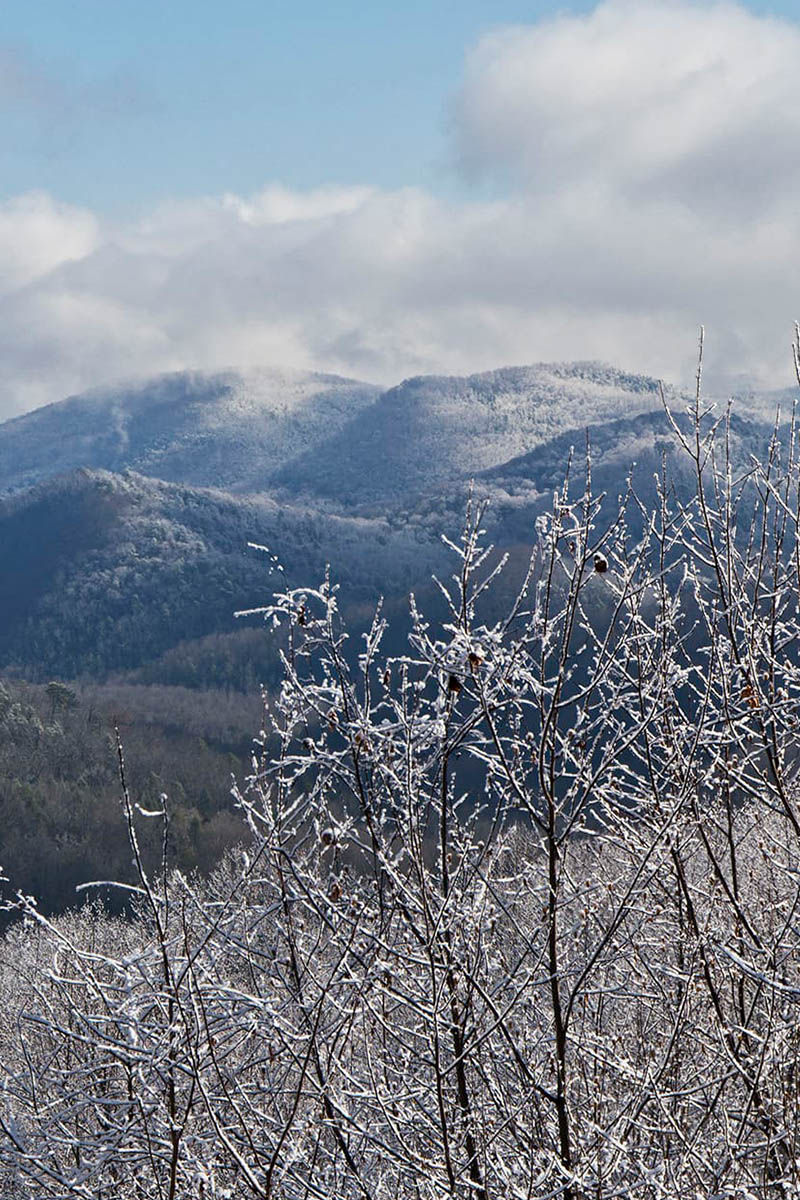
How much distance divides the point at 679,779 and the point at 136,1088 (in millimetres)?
2565

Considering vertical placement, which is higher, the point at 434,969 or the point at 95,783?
the point at 434,969

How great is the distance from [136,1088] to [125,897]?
6566 cm

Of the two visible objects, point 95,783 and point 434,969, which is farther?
point 95,783

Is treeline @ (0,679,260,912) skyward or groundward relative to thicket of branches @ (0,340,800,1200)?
groundward

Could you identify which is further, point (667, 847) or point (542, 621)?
point (667, 847)

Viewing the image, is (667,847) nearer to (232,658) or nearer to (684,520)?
(684,520)

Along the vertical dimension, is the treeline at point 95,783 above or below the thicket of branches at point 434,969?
below

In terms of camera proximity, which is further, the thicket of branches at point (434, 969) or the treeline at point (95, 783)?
the treeline at point (95, 783)

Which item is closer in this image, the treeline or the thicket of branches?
the thicket of branches

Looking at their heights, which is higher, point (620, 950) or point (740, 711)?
point (740, 711)

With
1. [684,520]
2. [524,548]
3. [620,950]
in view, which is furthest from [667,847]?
[524,548]

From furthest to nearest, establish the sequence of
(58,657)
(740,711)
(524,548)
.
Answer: (58,657), (524,548), (740,711)

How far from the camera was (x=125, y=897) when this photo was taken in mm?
65500

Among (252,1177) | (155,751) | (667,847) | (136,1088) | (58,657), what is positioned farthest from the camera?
(58,657)
